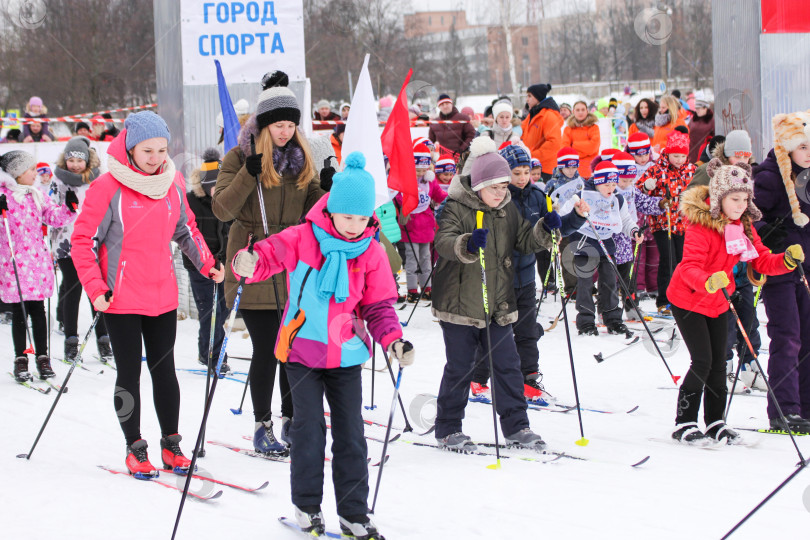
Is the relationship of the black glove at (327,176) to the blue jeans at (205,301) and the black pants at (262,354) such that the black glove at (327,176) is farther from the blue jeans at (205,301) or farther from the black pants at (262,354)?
the blue jeans at (205,301)

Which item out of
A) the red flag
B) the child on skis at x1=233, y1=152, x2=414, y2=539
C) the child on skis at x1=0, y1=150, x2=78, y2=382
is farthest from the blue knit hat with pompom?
the child on skis at x1=0, y1=150, x2=78, y2=382

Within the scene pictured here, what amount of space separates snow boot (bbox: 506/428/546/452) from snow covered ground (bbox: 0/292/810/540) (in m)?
0.18

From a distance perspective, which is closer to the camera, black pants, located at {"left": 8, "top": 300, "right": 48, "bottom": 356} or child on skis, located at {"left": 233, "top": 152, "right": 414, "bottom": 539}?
child on skis, located at {"left": 233, "top": 152, "right": 414, "bottom": 539}

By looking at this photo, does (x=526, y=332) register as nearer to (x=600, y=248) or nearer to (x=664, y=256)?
(x=600, y=248)

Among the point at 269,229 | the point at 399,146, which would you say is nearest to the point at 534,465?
the point at 269,229

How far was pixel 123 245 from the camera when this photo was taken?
444cm

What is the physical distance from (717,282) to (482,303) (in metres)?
1.33

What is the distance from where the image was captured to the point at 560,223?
5.06 m

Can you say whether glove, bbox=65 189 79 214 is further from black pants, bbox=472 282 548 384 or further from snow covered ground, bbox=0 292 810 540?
black pants, bbox=472 282 548 384

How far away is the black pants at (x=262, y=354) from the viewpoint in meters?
4.77

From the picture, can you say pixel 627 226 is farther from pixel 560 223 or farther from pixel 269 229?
pixel 269 229

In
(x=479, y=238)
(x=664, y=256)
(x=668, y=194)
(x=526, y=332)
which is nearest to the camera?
(x=479, y=238)

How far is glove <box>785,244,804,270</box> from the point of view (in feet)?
16.1

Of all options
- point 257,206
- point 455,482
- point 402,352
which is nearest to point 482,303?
point 455,482
